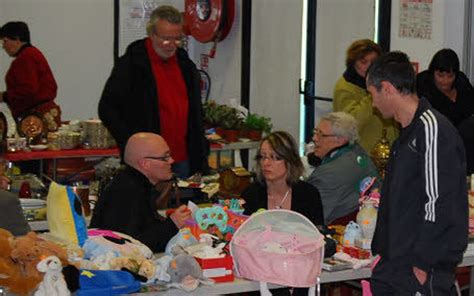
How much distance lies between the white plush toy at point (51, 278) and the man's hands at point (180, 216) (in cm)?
84

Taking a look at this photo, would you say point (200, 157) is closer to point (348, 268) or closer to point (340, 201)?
point (340, 201)

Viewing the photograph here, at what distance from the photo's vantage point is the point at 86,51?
9.95 meters

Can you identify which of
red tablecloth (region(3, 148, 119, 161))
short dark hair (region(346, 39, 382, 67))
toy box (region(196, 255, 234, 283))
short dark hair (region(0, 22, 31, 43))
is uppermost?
short dark hair (region(0, 22, 31, 43))

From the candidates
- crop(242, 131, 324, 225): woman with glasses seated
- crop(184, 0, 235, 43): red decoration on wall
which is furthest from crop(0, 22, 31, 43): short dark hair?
crop(242, 131, 324, 225): woman with glasses seated

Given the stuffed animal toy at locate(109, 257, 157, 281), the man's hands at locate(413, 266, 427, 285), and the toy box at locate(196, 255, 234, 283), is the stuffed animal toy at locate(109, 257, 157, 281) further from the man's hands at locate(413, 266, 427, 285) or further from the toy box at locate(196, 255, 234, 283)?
the man's hands at locate(413, 266, 427, 285)

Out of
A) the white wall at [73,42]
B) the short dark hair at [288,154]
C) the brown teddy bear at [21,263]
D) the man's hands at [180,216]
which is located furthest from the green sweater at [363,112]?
the white wall at [73,42]

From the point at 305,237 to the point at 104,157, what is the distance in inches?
151

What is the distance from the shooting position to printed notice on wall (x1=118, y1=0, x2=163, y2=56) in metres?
10.1

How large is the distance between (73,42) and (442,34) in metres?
4.48

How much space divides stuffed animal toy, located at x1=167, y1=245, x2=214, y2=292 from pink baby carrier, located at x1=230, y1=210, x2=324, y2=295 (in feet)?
0.62

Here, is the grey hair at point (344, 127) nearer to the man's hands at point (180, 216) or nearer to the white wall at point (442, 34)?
the man's hands at point (180, 216)

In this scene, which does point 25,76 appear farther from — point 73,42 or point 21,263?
point 21,263

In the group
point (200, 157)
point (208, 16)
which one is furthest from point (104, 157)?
point (208, 16)

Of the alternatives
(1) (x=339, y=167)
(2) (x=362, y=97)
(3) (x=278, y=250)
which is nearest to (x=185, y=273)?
(3) (x=278, y=250)
